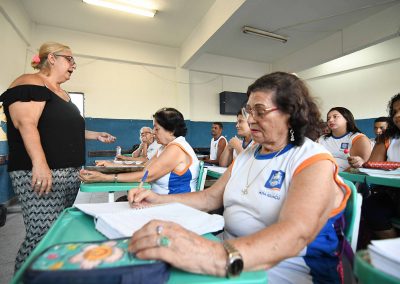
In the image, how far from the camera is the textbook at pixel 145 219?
0.65 m

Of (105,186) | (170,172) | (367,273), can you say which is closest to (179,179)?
(170,172)

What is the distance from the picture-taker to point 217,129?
4.70 m

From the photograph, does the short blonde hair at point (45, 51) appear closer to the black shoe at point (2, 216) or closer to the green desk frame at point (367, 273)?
the green desk frame at point (367, 273)

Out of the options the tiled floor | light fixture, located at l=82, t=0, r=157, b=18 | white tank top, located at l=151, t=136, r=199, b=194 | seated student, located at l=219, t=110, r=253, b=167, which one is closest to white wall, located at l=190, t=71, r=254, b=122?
light fixture, located at l=82, t=0, r=157, b=18

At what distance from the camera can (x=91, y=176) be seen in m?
1.47

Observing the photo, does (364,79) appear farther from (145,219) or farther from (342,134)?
(145,219)

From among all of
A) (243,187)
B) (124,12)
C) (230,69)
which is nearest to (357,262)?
(243,187)

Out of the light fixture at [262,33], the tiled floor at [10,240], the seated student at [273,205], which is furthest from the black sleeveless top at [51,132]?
the light fixture at [262,33]

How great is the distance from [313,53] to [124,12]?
4.12 meters

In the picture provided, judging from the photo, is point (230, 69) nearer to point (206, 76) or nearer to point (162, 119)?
point (206, 76)

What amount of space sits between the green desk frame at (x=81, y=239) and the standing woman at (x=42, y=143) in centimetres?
49

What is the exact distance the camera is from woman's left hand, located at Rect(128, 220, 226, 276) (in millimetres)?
475

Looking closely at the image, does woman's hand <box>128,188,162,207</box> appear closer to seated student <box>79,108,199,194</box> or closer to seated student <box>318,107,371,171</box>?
seated student <box>79,108,199,194</box>

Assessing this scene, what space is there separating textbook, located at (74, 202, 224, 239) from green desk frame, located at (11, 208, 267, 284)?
23mm
